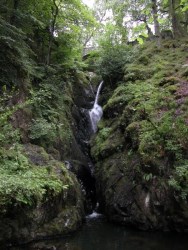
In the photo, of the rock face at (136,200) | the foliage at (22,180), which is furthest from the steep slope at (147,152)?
the foliage at (22,180)

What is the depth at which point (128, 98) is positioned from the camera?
43.1 feet

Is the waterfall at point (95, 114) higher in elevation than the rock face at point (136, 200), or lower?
higher

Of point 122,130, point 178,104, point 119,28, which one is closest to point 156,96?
point 178,104

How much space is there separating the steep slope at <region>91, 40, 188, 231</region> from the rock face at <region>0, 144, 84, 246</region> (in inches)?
62.6

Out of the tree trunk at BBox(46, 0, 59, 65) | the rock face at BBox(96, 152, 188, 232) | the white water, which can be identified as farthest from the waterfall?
the white water

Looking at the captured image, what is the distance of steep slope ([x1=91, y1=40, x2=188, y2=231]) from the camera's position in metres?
9.12

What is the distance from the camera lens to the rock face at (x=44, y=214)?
7262mm

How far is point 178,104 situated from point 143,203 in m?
4.20

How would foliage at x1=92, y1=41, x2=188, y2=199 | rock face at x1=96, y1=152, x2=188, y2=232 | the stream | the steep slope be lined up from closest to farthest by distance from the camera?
the stream
rock face at x1=96, y1=152, x2=188, y2=232
the steep slope
foliage at x1=92, y1=41, x2=188, y2=199

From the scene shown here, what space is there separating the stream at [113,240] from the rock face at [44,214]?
0.31m

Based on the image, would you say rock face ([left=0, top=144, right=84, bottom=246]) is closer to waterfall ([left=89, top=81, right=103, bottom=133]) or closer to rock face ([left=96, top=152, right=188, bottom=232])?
rock face ([left=96, top=152, right=188, bottom=232])

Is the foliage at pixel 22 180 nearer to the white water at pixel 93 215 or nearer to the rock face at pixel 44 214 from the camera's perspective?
the rock face at pixel 44 214

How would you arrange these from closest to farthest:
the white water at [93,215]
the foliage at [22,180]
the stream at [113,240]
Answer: the foliage at [22,180]
the stream at [113,240]
the white water at [93,215]

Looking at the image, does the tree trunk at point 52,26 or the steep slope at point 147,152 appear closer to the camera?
the steep slope at point 147,152
